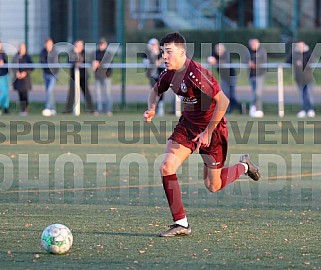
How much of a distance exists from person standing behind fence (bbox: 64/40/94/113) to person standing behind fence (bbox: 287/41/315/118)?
5407 mm

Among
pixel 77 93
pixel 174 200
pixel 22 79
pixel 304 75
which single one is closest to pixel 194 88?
→ pixel 174 200

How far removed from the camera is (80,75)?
25109mm

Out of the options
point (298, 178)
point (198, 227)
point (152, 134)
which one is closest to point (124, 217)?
point (198, 227)

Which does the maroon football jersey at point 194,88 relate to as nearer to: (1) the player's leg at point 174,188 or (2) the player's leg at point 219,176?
(1) the player's leg at point 174,188

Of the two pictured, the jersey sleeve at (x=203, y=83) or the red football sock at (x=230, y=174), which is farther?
the red football sock at (x=230, y=174)

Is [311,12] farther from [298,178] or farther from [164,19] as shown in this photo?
[298,178]

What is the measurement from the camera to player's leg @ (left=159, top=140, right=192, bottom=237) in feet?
27.6

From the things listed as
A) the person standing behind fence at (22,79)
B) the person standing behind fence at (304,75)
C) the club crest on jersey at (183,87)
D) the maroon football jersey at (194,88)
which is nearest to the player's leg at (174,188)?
the maroon football jersey at (194,88)

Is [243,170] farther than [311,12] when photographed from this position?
No

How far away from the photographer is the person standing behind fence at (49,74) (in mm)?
24562

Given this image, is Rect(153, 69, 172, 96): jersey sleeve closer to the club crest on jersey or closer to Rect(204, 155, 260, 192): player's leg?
the club crest on jersey

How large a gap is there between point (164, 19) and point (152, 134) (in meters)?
21.6

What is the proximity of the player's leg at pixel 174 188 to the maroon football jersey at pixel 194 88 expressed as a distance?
13.7 inches

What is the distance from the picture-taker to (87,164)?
1436 cm
